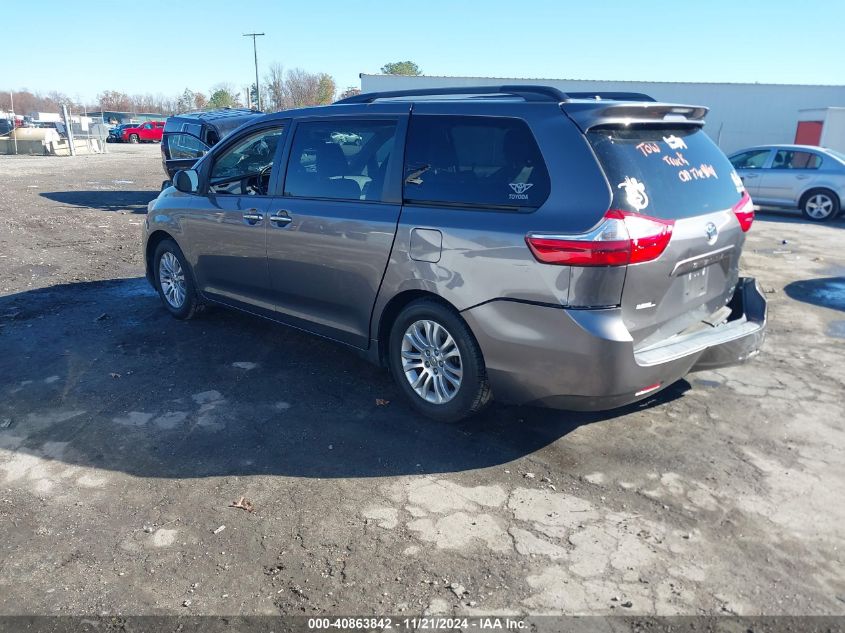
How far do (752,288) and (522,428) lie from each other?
1859 millimetres

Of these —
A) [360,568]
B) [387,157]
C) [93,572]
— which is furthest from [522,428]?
[93,572]

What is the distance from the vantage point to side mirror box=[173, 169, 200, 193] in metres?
A: 5.76

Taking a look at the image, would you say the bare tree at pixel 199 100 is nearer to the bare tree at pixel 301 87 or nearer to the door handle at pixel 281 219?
the bare tree at pixel 301 87

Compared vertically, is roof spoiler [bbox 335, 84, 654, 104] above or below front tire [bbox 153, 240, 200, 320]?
above

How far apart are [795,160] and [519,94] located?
12961 millimetres

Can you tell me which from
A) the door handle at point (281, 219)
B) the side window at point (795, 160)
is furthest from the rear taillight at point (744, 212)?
the side window at point (795, 160)

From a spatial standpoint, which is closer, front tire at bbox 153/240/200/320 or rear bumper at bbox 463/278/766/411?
rear bumper at bbox 463/278/766/411

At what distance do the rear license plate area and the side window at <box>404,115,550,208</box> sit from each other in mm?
999

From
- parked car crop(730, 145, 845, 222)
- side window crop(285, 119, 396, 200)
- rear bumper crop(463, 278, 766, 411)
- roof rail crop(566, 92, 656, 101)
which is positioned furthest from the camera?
parked car crop(730, 145, 845, 222)

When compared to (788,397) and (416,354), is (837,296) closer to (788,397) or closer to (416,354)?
(788,397)

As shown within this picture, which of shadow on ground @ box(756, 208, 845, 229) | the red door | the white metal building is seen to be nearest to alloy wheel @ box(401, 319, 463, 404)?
shadow on ground @ box(756, 208, 845, 229)

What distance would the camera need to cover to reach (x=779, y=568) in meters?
2.93

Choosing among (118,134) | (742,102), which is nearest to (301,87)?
(118,134)

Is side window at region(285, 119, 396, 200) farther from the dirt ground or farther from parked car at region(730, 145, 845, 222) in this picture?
parked car at region(730, 145, 845, 222)
